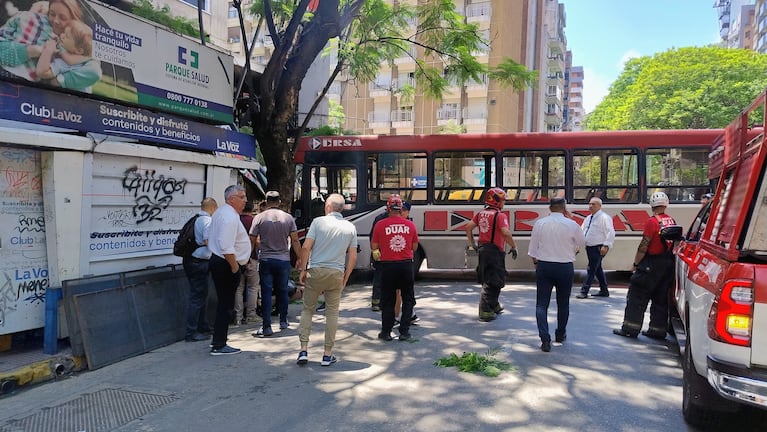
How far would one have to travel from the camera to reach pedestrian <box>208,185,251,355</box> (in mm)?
5617

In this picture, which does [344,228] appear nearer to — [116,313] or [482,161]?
[116,313]

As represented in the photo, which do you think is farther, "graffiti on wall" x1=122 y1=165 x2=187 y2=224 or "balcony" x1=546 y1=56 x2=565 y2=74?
"balcony" x1=546 y1=56 x2=565 y2=74

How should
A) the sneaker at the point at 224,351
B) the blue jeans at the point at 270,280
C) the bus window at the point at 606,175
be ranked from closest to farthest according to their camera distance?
1. the sneaker at the point at 224,351
2. the blue jeans at the point at 270,280
3. the bus window at the point at 606,175

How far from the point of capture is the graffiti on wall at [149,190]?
619cm

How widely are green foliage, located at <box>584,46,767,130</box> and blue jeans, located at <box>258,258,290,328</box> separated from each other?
28.1 m

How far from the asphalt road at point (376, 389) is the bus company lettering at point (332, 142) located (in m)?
5.30

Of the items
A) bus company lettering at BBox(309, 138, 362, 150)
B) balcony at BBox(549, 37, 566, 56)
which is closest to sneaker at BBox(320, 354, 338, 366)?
bus company lettering at BBox(309, 138, 362, 150)

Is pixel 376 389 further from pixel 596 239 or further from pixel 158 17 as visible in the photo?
pixel 158 17

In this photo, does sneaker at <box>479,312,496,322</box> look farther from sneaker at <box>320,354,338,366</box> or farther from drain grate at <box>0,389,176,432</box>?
drain grate at <box>0,389,176,432</box>

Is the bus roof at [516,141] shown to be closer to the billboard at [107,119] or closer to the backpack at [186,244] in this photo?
the billboard at [107,119]

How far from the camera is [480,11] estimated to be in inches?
1590

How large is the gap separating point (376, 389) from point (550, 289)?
7.81 feet

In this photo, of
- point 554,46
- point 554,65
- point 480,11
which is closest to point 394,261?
point 480,11

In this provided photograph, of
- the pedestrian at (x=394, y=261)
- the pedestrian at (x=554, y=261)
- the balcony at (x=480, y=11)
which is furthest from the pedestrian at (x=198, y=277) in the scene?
the balcony at (x=480, y=11)
